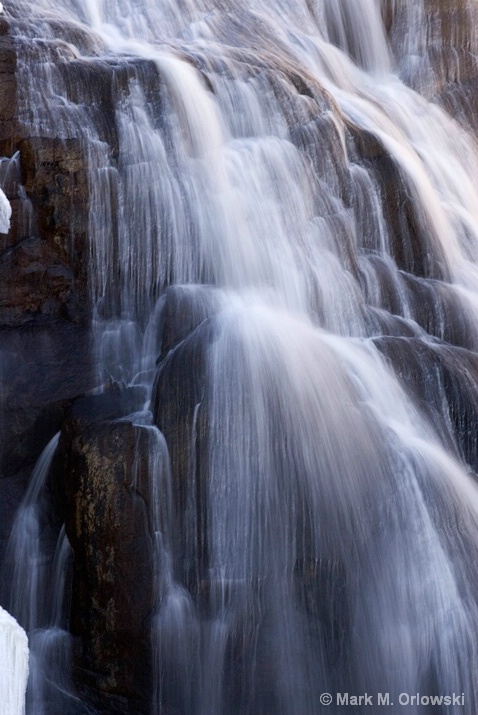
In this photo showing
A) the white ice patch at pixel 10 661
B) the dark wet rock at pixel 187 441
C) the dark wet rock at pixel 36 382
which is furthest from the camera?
the dark wet rock at pixel 36 382

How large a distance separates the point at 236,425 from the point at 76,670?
6.25ft

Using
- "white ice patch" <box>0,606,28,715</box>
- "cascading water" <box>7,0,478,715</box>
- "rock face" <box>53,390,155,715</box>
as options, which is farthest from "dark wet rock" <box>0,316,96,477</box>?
"white ice patch" <box>0,606,28,715</box>

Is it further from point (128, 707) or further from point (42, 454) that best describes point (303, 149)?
point (128, 707)

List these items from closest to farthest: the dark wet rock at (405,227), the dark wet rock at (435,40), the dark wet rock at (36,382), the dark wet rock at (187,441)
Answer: the dark wet rock at (187,441)
the dark wet rock at (36,382)
the dark wet rock at (405,227)
the dark wet rock at (435,40)

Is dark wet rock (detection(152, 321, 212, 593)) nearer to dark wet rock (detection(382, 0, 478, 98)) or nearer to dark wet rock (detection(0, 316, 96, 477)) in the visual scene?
dark wet rock (detection(0, 316, 96, 477))

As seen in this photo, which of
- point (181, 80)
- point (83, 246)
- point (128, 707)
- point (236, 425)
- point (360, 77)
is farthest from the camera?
point (360, 77)

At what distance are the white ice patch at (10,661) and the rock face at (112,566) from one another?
2.03 meters

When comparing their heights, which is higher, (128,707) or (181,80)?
(181,80)

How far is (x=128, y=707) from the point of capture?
554 centimetres

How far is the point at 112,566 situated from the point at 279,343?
207cm

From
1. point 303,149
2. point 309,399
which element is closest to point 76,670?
point 309,399

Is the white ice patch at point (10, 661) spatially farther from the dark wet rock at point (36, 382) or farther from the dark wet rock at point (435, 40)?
the dark wet rock at point (435, 40)

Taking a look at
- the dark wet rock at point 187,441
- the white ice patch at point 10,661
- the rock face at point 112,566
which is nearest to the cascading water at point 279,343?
the dark wet rock at point 187,441

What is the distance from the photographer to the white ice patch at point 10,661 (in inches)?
133
